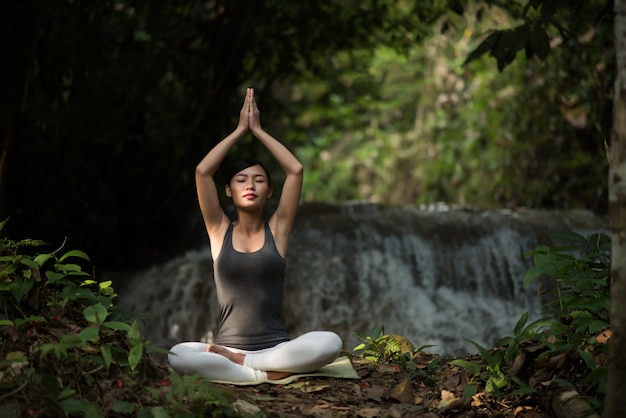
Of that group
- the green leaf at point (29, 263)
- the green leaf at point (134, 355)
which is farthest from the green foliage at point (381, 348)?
the green leaf at point (29, 263)

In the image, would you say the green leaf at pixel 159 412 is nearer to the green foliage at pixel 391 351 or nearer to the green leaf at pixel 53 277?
the green leaf at pixel 53 277

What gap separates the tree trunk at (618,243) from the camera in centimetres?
292

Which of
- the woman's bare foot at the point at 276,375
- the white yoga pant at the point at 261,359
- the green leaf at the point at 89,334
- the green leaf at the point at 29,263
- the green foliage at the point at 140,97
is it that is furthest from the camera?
the green foliage at the point at 140,97

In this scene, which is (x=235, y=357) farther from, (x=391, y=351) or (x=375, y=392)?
(x=391, y=351)

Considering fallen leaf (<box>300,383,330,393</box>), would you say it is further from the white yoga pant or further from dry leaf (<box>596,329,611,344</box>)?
dry leaf (<box>596,329,611,344</box>)

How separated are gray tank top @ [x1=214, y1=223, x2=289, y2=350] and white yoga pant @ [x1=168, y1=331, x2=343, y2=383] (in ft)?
0.26

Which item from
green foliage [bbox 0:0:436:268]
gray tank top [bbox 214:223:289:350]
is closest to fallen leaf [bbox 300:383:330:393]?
gray tank top [bbox 214:223:289:350]

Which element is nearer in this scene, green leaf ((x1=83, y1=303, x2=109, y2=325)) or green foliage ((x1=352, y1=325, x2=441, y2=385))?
green leaf ((x1=83, y1=303, x2=109, y2=325))

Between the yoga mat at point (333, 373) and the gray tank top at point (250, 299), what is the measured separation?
21 cm

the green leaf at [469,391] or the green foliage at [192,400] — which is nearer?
the green foliage at [192,400]

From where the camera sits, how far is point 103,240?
9062mm

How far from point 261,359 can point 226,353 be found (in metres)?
0.18

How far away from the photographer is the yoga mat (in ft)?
13.0

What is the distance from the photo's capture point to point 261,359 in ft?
13.1
